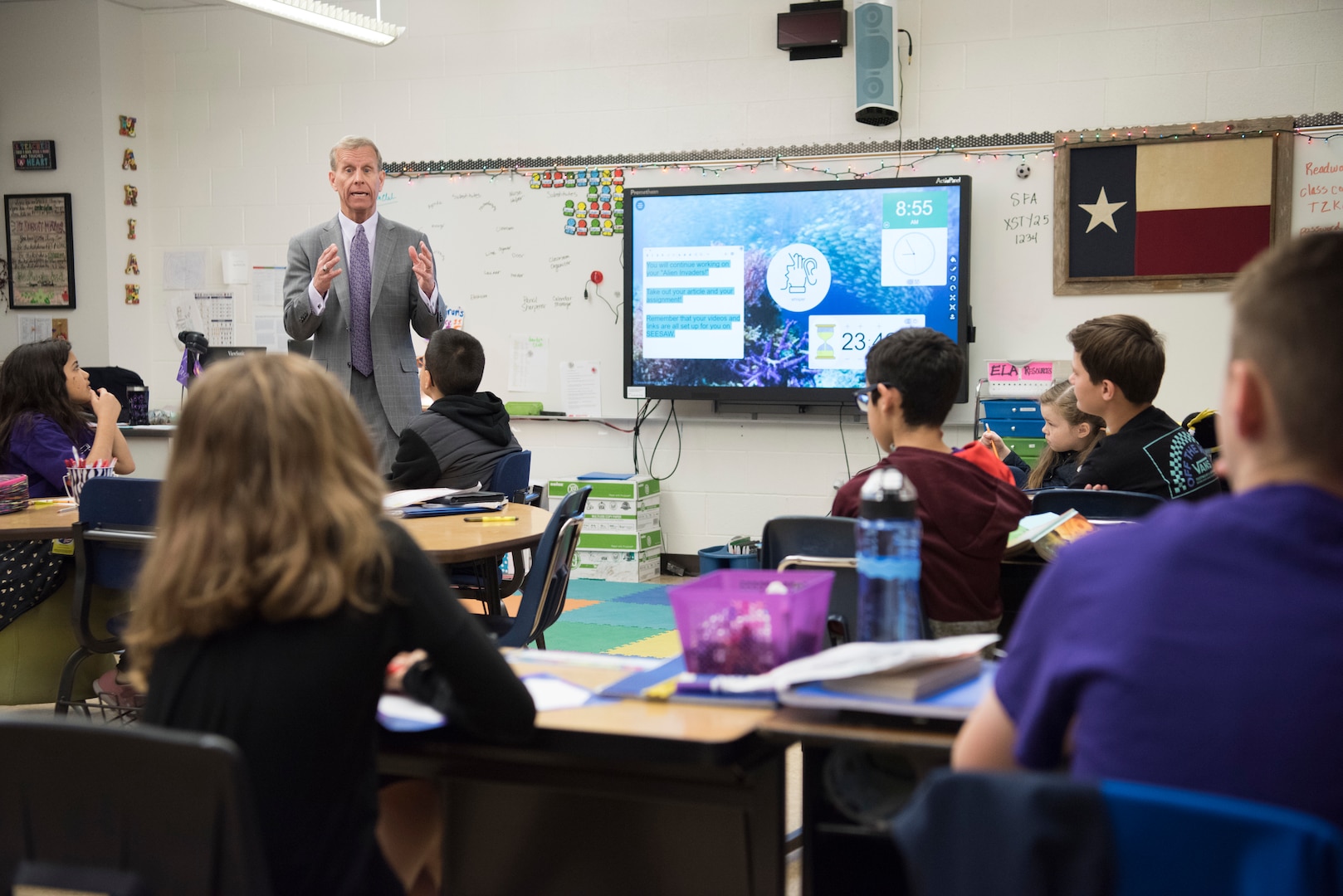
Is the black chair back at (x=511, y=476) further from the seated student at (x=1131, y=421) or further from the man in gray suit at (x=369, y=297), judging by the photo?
the seated student at (x=1131, y=421)

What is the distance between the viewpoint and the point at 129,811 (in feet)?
3.55

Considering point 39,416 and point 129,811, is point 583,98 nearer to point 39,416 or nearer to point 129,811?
point 39,416

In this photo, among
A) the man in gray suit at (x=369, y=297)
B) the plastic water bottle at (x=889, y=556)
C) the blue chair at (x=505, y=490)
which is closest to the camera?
the plastic water bottle at (x=889, y=556)

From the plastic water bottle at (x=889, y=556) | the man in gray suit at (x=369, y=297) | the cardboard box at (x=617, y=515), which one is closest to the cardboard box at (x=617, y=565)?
the cardboard box at (x=617, y=515)

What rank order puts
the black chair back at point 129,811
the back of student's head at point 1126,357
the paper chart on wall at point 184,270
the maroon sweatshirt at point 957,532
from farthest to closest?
the paper chart on wall at point 184,270 → the back of student's head at point 1126,357 → the maroon sweatshirt at point 957,532 → the black chair back at point 129,811

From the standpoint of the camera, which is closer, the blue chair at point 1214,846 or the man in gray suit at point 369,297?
the blue chair at point 1214,846

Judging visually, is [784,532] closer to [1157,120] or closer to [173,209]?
[1157,120]

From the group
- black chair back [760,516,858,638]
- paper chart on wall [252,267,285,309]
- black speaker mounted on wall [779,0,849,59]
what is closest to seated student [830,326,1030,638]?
black chair back [760,516,858,638]

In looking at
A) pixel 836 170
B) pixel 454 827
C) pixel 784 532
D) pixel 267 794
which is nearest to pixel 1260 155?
pixel 836 170

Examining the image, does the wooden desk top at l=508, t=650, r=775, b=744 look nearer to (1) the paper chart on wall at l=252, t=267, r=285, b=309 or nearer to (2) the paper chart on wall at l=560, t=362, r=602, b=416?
(2) the paper chart on wall at l=560, t=362, r=602, b=416

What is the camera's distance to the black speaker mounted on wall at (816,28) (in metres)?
5.63

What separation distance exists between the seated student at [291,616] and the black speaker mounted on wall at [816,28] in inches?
188

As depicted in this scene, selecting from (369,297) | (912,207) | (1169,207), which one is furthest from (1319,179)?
(369,297)

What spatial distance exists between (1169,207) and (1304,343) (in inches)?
186
